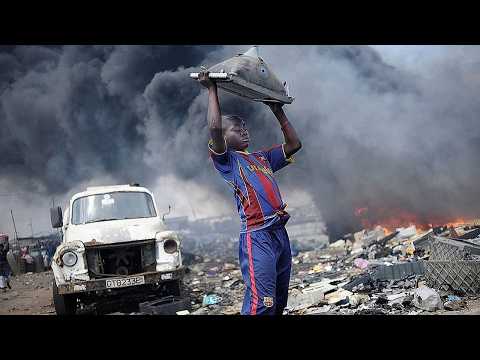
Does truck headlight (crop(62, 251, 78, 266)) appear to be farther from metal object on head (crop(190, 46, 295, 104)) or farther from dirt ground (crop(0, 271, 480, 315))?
metal object on head (crop(190, 46, 295, 104))

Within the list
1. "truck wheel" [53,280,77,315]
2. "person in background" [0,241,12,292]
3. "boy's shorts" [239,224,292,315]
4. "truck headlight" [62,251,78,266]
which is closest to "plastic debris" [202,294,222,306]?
"truck wheel" [53,280,77,315]

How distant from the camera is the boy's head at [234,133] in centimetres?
362

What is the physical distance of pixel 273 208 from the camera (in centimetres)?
331

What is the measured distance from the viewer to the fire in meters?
10.4

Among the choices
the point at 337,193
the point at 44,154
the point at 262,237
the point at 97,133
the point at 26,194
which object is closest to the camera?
the point at 262,237

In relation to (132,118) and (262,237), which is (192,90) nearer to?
(132,118)

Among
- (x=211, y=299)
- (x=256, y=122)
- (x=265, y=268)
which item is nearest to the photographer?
(x=265, y=268)

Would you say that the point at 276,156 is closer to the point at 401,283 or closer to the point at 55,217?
the point at 401,283

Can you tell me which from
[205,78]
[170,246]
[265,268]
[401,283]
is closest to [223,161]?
[205,78]

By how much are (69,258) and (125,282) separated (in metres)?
0.80

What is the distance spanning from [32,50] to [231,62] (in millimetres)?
6419

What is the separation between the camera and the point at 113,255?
249 inches

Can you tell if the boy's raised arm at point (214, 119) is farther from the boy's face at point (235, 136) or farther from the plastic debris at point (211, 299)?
the plastic debris at point (211, 299)

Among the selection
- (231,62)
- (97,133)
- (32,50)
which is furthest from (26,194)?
(231,62)
